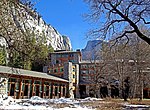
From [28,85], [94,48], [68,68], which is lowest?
[28,85]

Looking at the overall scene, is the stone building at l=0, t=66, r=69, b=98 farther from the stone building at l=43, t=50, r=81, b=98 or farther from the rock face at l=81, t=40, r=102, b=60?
the rock face at l=81, t=40, r=102, b=60

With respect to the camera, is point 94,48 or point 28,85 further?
point 28,85

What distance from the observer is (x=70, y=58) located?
6444 cm

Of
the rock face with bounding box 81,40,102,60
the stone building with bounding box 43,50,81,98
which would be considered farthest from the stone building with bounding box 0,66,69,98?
the rock face with bounding box 81,40,102,60

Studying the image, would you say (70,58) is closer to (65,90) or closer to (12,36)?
(65,90)

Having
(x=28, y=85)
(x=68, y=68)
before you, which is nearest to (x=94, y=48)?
(x=28, y=85)

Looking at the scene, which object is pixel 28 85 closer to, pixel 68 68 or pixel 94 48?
pixel 68 68

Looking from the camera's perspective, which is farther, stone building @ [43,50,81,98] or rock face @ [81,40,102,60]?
stone building @ [43,50,81,98]

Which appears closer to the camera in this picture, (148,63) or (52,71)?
(148,63)

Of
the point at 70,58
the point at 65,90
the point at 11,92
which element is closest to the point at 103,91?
the point at 65,90

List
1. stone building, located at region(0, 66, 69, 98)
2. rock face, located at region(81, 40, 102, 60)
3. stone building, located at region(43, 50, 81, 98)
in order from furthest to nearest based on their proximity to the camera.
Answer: stone building, located at region(43, 50, 81, 98) < stone building, located at region(0, 66, 69, 98) < rock face, located at region(81, 40, 102, 60)

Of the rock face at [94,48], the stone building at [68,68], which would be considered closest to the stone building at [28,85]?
the stone building at [68,68]

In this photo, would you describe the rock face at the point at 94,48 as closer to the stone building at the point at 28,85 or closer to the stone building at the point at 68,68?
the stone building at the point at 28,85

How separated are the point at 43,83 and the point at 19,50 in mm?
31228
